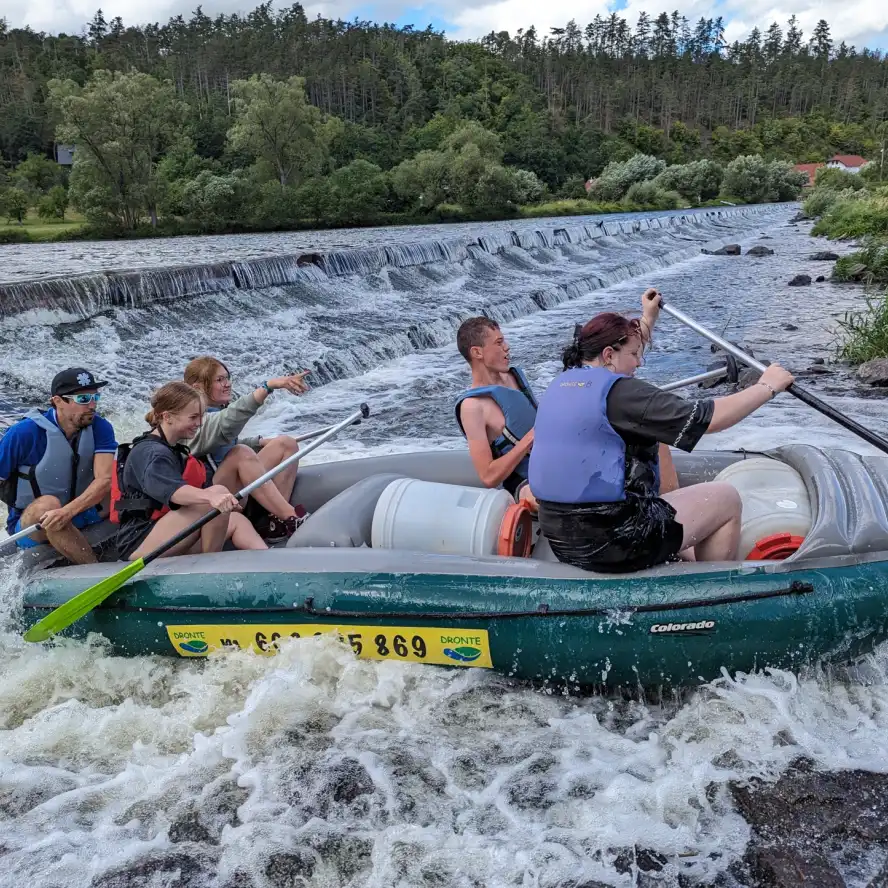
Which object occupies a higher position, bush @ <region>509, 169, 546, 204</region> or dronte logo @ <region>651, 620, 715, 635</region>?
bush @ <region>509, 169, 546, 204</region>

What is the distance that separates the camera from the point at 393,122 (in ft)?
265

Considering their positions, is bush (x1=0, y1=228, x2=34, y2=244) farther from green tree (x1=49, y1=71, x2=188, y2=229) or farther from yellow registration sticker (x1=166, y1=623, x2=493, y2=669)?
yellow registration sticker (x1=166, y1=623, x2=493, y2=669)

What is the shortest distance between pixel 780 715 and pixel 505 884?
131cm

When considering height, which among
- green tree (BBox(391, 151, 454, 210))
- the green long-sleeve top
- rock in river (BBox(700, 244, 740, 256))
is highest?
green tree (BBox(391, 151, 454, 210))

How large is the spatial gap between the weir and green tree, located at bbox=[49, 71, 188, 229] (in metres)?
17.7

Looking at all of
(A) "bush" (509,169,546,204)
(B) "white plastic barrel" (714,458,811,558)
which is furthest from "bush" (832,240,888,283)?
(A) "bush" (509,169,546,204)

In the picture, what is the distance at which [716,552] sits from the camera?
12.0 ft

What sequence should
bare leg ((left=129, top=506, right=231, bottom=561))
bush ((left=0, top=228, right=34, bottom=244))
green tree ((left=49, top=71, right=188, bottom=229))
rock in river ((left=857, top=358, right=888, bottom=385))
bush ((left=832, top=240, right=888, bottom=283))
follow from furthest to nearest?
green tree ((left=49, top=71, right=188, bottom=229))
bush ((left=0, top=228, right=34, bottom=244))
bush ((left=832, top=240, right=888, bottom=283))
rock in river ((left=857, top=358, right=888, bottom=385))
bare leg ((left=129, top=506, right=231, bottom=561))

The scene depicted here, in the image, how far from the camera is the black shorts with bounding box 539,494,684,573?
10.8 ft

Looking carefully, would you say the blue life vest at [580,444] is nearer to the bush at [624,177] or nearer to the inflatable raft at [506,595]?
the inflatable raft at [506,595]

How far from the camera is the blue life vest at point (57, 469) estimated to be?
4141 millimetres

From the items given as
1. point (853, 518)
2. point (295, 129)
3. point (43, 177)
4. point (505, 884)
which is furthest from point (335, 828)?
point (43, 177)

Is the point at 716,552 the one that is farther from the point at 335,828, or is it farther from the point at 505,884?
the point at 335,828

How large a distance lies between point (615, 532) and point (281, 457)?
2263 millimetres
